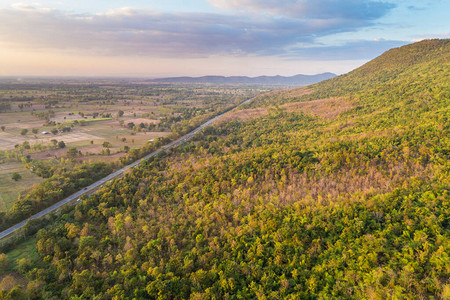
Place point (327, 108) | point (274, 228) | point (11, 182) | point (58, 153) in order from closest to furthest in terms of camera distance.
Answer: point (274, 228) < point (11, 182) < point (58, 153) < point (327, 108)

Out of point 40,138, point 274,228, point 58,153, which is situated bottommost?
point 58,153

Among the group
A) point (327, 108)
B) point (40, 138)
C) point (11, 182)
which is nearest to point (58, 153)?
point (11, 182)

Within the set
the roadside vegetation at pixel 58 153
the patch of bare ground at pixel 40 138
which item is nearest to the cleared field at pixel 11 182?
the roadside vegetation at pixel 58 153

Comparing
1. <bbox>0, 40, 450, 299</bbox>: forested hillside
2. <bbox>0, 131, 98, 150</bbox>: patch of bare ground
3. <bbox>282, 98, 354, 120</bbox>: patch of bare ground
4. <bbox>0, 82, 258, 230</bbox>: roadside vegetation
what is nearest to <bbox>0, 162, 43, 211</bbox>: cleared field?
<bbox>0, 82, 258, 230</bbox>: roadside vegetation

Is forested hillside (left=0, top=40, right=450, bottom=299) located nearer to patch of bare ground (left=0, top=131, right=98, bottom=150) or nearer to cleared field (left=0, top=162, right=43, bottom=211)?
cleared field (left=0, top=162, right=43, bottom=211)

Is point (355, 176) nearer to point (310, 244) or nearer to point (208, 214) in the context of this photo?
point (310, 244)

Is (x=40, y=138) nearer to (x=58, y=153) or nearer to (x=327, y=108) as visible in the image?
(x=58, y=153)
